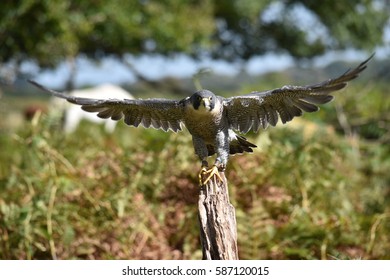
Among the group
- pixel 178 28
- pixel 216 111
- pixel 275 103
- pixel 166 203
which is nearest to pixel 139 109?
pixel 216 111

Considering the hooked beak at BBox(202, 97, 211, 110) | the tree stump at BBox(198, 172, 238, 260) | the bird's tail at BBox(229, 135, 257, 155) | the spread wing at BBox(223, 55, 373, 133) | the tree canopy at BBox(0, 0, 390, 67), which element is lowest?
the tree stump at BBox(198, 172, 238, 260)

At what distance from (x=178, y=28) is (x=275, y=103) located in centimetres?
838

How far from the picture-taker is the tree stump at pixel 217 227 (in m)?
2.65

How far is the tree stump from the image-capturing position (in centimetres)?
265

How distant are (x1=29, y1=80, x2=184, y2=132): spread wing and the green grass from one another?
1012 mm

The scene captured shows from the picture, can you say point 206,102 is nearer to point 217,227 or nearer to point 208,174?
point 208,174

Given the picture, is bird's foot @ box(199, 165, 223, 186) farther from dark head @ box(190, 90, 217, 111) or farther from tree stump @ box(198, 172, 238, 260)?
dark head @ box(190, 90, 217, 111)

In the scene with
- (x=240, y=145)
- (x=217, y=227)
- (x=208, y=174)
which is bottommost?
(x=217, y=227)

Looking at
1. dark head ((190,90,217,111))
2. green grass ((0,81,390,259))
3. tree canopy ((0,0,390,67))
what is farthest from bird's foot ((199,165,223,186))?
tree canopy ((0,0,390,67))

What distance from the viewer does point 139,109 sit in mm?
3059

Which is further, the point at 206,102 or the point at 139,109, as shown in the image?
the point at 139,109

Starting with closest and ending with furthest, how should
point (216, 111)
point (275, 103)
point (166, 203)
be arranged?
1. point (216, 111)
2. point (275, 103)
3. point (166, 203)

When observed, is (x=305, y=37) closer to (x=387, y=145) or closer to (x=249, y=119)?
(x=387, y=145)

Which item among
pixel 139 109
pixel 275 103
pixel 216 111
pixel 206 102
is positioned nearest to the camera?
pixel 206 102
